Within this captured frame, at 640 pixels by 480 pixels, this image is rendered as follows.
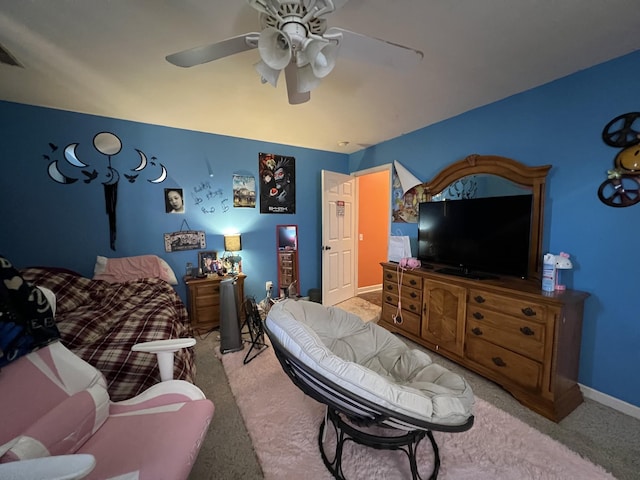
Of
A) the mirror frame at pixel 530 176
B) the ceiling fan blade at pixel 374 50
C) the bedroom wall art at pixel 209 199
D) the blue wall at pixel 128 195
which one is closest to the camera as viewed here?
the ceiling fan blade at pixel 374 50

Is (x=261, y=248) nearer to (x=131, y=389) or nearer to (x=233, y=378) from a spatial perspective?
(x=233, y=378)

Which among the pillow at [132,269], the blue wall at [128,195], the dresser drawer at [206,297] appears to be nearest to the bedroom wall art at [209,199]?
the blue wall at [128,195]

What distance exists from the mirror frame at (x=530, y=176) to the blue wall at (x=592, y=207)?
2.4 inches

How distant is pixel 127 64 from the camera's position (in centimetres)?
174

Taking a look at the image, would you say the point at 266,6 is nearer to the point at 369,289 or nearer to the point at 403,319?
the point at 403,319

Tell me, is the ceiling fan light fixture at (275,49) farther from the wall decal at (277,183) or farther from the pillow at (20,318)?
the wall decal at (277,183)

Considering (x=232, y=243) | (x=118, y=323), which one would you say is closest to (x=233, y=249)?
(x=232, y=243)

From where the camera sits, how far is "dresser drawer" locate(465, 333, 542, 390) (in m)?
1.75

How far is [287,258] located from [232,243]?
2.97ft

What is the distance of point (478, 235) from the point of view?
2246mm

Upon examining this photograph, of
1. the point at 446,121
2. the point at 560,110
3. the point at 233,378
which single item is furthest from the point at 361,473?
the point at 446,121

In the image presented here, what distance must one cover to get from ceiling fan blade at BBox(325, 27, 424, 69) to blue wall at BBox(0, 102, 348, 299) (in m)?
2.56

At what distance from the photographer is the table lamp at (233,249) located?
3262 mm

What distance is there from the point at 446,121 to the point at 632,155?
1493 millimetres
